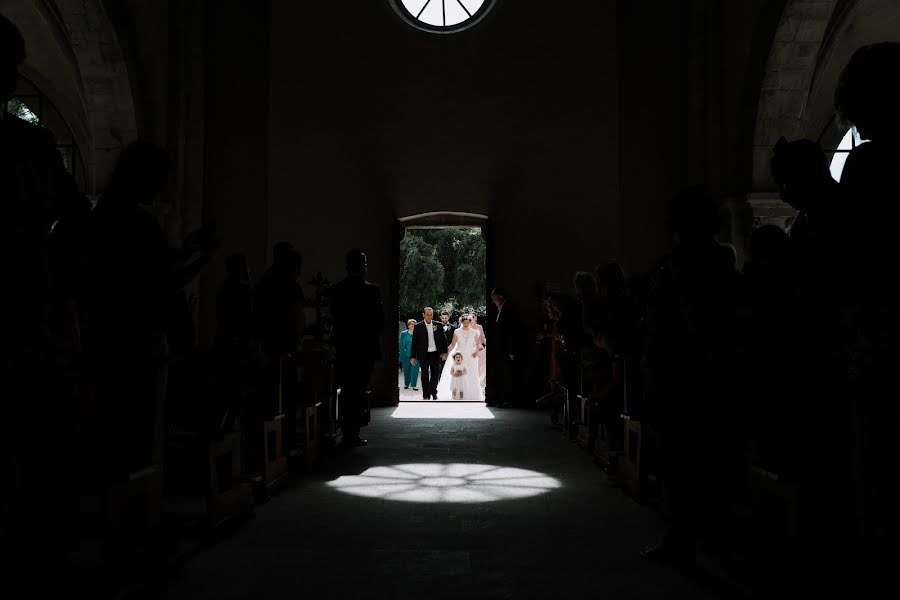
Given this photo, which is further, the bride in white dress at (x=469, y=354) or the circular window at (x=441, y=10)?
the bride in white dress at (x=469, y=354)

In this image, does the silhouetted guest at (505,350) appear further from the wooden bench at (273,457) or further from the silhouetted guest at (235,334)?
the silhouetted guest at (235,334)

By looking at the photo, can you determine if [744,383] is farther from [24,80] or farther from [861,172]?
[24,80]

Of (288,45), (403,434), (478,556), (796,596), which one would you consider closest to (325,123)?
(288,45)

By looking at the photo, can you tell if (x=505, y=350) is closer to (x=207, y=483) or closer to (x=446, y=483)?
(x=446, y=483)

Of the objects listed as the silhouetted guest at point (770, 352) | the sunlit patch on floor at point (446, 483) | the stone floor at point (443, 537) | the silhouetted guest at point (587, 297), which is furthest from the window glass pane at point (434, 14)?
the silhouetted guest at point (770, 352)

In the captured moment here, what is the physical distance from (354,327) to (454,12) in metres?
6.31

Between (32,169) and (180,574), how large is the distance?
171 centimetres

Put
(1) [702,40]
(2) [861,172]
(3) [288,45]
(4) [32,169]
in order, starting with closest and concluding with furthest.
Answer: (2) [861,172] < (4) [32,169] < (1) [702,40] < (3) [288,45]

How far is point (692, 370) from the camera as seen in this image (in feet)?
9.41

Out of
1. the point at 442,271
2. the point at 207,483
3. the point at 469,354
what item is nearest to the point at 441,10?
the point at 469,354

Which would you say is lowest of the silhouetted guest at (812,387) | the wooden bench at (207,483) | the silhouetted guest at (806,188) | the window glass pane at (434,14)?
the wooden bench at (207,483)

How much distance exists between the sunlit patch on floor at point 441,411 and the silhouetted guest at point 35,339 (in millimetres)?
6796

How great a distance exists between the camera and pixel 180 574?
2877 mm

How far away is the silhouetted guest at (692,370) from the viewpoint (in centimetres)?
279
